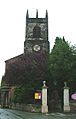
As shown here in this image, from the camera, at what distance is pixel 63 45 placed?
157 ft

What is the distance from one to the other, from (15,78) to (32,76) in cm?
319

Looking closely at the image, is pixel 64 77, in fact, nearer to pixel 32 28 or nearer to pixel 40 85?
pixel 40 85

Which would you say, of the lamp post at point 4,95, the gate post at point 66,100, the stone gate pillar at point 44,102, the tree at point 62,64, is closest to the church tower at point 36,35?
the lamp post at point 4,95

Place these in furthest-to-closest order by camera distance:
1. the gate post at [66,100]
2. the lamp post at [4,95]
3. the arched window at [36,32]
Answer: the arched window at [36,32] → the lamp post at [4,95] → the gate post at [66,100]

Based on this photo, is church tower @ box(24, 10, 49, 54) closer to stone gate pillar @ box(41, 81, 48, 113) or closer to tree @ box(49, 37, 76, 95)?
tree @ box(49, 37, 76, 95)

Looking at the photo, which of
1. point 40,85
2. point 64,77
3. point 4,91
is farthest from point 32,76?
point 4,91

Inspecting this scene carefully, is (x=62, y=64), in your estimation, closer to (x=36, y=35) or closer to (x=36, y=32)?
(x=36, y=35)

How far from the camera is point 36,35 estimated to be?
8844 cm

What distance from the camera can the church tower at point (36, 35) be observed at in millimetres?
87125

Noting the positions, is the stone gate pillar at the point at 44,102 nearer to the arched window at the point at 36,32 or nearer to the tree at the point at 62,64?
the tree at the point at 62,64

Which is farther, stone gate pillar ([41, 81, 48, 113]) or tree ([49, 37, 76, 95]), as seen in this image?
tree ([49, 37, 76, 95])

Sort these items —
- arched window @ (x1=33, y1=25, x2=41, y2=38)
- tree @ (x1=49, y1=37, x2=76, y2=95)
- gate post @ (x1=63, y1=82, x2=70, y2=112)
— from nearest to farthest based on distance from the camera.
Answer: gate post @ (x1=63, y1=82, x2=70, y2=112), tree @ (x1=49, y1=37, x2=76, y2=95), arched window @ (x1=33, y1=25, x2=41, y2=38)

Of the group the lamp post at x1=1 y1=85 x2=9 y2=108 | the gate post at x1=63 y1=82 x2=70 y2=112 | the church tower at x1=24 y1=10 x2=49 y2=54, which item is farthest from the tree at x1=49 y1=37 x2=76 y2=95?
the lamp post at x1=1 y1=85 x2=9 y2=108

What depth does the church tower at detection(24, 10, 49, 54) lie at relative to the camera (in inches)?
3430
